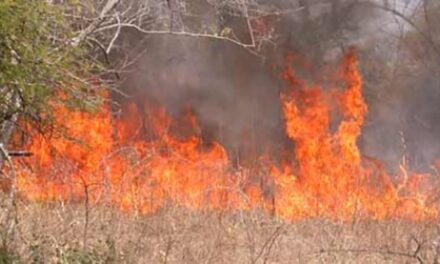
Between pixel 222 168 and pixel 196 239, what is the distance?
2.90 m

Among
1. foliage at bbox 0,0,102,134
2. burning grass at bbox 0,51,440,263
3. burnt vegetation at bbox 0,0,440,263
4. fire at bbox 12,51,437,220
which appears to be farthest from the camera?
fire at bbox 12,51,437,220

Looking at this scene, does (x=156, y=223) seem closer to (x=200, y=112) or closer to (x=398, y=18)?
(x=200, y=112)

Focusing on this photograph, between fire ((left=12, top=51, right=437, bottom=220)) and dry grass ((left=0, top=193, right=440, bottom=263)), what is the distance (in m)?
0.26

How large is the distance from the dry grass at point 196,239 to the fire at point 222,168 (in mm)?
264

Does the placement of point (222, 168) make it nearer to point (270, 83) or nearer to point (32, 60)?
point (270, 83)

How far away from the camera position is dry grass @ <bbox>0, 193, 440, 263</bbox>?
214 inches

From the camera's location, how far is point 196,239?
6.90 metres

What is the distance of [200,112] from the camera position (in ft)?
44.8

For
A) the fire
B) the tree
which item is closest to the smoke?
the fire

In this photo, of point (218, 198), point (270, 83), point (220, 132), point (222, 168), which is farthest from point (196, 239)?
point (270, 83)

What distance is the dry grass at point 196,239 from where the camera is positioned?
544cm

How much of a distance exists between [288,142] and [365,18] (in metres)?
2.90

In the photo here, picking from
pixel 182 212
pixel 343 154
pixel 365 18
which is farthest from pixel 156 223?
pixel 365 18

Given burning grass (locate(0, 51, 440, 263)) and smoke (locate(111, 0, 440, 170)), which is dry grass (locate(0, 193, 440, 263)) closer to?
burning grass (locate(0, 51, 440, 263))
